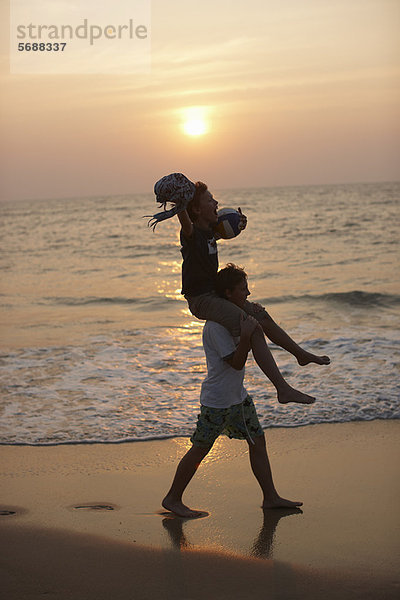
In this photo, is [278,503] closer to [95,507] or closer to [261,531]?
[261,531]

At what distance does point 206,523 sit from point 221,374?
943 millimetres

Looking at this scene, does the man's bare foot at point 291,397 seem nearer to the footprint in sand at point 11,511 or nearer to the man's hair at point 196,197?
the man's hair at point 196,197

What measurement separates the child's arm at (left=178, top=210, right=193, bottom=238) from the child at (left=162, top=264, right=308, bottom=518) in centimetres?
34

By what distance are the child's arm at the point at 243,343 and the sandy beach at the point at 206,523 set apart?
992 mm

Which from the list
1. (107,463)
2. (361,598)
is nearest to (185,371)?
(107,463)

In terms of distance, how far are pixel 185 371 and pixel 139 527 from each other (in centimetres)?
457

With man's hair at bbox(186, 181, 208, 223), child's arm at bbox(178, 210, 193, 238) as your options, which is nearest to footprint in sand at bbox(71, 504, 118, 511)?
child's arm at bbox(178, 210, 193, 238)

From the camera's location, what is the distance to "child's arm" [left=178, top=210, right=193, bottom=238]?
4.29 metres

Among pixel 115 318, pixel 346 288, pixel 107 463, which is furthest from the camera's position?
pixel 346 288

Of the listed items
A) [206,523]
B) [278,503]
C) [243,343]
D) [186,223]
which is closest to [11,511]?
[206,523]

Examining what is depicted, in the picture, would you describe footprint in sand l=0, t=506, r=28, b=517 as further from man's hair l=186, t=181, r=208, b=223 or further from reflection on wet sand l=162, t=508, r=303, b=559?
man's hair l=186, t=181, r=208, b=223

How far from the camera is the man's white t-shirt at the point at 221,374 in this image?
14.6 ft

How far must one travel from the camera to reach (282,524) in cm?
424

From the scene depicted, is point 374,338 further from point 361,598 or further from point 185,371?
point 361,598
